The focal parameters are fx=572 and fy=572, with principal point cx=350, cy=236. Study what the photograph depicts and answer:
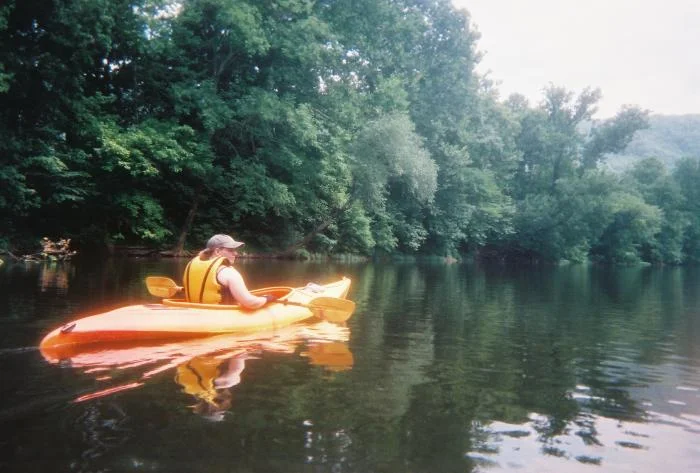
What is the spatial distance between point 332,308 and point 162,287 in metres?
2.44

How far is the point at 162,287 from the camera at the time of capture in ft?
26.4

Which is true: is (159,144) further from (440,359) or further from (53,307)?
(440,359)

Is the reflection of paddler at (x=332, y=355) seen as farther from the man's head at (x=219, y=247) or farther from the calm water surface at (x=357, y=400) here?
the man's head at (x=219, y=247)

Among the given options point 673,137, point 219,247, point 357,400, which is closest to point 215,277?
point 219,247

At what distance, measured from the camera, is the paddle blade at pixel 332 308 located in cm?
760

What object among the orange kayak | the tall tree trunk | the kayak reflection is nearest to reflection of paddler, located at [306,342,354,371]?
the kayak reflection

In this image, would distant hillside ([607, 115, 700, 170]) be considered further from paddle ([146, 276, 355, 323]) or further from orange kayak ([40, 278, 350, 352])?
orange kayak ([40, 278, 350, 352])

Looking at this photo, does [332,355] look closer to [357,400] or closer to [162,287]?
[357,400]

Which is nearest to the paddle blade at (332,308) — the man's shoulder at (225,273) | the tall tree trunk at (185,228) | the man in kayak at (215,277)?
the man in kayak at (215,277)

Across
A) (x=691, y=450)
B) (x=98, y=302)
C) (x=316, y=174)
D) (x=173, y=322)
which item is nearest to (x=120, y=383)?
(x=173, y=322)

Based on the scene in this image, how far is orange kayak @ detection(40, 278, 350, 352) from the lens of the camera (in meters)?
5.61

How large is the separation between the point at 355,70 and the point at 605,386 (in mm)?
22493

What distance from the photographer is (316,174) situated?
74.2 ft

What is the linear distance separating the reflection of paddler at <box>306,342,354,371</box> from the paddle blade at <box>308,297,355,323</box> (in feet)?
3.73
